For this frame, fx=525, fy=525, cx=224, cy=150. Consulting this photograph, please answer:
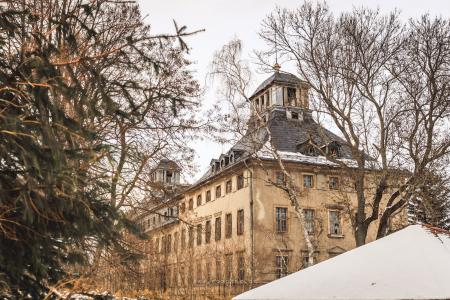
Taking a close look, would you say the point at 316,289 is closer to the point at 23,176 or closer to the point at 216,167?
the point at 23,176

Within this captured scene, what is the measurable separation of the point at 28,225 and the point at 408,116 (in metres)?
16.6

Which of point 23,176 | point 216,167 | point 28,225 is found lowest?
point 28,225

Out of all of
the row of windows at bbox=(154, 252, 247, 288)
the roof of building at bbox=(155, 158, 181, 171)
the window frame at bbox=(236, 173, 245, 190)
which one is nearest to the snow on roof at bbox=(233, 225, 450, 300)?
the roof of building at bbox=(155, 158, 181, 171)

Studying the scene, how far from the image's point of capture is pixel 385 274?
484 centimetres

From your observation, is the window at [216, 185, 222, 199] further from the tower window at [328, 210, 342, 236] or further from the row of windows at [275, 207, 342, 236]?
the tower window at [328, 210, 342, 236]

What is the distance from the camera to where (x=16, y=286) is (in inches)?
199

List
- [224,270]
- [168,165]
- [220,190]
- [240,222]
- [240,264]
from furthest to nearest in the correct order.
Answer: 1. [220,190]
2. [240,222]
3. [240,264]
4. [224,270]
5. [168,165]

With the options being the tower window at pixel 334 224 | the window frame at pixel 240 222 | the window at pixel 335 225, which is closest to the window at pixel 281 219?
the window frame at pixel 240 222

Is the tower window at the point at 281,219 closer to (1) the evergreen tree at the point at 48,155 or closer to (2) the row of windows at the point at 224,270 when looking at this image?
(2) the row of windows at the point at 224,270

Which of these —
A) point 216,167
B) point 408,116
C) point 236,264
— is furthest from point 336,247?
point 408,116

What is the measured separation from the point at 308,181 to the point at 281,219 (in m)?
3.57

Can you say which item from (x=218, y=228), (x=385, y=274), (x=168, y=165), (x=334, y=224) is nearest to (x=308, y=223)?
(x=334, y=224)

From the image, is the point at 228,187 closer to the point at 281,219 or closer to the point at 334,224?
the point at 281,219

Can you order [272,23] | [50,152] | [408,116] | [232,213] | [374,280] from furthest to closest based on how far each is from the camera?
[232,213] < [272,23] < [408,116] < [374,280] < [50,152]
